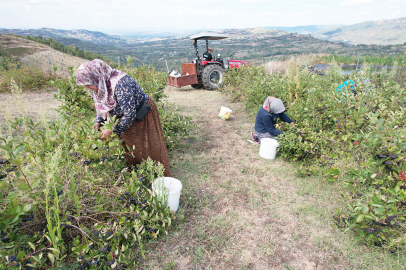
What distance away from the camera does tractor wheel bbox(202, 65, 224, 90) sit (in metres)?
8.52

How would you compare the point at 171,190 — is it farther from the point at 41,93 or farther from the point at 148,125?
the point at 41,93

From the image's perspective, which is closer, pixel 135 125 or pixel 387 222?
pixel 387 222

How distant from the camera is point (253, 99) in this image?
5.75 m

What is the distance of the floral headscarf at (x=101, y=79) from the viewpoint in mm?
1845

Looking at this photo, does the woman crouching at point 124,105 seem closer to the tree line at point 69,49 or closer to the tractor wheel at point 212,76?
the tractor wheel at point 212,76

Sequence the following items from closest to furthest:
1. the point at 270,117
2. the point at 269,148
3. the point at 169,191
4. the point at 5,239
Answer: the point at 5,239
the point at 169,191
the point at 269,148
the point at 270,117

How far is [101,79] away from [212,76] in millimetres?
7302

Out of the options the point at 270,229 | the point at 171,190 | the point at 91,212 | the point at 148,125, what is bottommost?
the point at 270,229

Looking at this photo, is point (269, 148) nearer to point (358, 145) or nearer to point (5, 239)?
point (358, 145)

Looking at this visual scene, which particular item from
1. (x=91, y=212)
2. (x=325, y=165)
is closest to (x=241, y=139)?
(x=325, y=165)

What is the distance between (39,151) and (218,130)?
3620 mm

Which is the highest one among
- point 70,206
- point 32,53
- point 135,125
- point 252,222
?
point 32,53

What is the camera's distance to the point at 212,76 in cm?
886

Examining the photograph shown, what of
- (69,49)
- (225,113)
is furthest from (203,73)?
(69,49)
